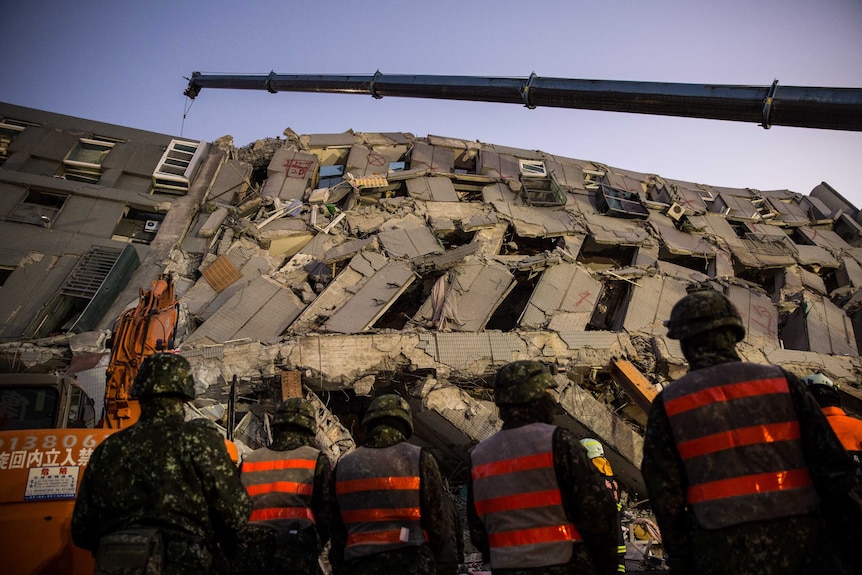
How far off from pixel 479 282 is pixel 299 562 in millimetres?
10443

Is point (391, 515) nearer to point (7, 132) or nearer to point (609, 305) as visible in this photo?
point (609, 305)

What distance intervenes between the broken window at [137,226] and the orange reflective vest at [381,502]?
14.5m

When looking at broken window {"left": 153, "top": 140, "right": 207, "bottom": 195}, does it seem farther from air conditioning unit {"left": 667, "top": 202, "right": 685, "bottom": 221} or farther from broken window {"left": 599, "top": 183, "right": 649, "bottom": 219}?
air conditioning unit {"left": 667, "top": 202, "right": 685, "bottom": 221}

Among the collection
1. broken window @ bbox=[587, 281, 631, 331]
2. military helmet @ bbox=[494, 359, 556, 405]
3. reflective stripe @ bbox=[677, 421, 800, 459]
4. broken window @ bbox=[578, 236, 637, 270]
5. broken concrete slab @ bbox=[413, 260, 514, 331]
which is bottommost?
reflective stripe @ bbox=[677, 421, 800, 459]

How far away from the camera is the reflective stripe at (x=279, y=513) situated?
151 inches

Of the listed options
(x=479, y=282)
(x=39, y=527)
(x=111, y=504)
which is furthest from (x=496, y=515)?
(x=479, y=282)

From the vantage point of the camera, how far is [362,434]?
38.8 feet

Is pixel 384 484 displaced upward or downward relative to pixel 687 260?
downward

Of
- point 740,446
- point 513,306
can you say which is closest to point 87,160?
point 513,306

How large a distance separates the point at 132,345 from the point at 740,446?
7.43 metres

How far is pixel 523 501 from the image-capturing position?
302 cm

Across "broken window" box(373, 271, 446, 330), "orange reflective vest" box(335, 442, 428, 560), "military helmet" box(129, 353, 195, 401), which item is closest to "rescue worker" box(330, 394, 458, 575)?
"orange reflective vest" box(335, 442, 428, 560)

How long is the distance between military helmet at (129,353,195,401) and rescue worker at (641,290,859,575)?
260 cm

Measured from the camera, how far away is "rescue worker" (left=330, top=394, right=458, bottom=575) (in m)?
3.44
